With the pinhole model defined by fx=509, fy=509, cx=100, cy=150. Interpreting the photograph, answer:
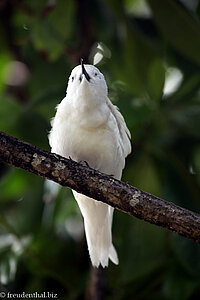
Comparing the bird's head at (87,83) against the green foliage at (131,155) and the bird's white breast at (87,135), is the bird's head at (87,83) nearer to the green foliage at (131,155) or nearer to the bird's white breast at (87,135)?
the bird's white breast at (87,135)

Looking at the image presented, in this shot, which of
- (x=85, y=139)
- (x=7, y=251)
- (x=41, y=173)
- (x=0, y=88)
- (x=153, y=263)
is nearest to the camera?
(x=41, y=173)

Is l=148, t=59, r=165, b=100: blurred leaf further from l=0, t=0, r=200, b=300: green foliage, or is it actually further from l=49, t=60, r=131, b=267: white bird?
l=49, t=60, r=131, b=267: white bird

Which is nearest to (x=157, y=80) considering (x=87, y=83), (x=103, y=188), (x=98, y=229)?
(x=87, y=83)

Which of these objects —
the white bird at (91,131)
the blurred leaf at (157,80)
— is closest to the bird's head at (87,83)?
the white bird at (91,131)

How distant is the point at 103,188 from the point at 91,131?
17.6 inches

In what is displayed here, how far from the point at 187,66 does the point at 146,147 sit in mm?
501

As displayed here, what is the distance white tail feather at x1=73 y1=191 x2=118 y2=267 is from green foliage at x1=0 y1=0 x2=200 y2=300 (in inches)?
16.6

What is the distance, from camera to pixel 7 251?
2.75 metres

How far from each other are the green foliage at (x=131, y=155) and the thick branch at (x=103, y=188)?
0.89m

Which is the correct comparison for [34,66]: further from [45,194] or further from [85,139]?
[85,139]

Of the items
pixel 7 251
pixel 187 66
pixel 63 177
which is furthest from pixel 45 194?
pixel 63 177

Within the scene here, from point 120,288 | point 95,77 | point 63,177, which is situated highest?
point 95,77

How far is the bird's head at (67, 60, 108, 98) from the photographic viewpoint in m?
1.96

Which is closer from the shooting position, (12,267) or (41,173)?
(41,173)
